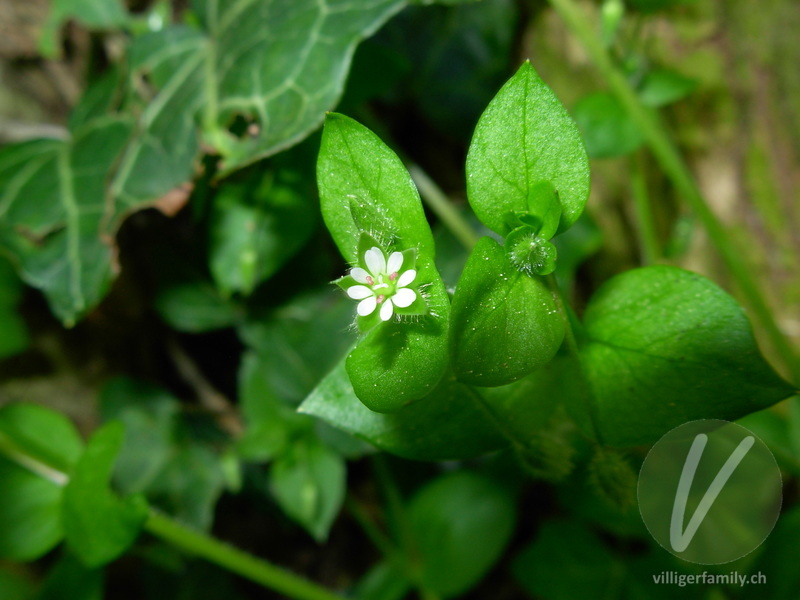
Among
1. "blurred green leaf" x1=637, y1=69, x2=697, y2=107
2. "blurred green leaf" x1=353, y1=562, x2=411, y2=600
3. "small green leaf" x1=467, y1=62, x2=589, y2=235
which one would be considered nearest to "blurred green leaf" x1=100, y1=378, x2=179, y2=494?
"blurred green leaf" x1=353, y1=562, x2=411, y2=600

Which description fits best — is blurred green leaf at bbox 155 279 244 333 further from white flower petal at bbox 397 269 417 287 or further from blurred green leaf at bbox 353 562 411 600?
white flower petal at bbox 397 269 417 287

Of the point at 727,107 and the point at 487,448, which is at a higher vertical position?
the point at 727,107

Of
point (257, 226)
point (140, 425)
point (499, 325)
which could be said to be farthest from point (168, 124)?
point (499, 325)

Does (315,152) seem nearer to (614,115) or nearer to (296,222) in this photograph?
(296,222)

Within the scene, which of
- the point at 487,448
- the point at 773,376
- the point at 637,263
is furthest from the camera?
the point at 637,263

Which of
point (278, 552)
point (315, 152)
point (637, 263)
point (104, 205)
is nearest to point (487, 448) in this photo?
point (315, 152)

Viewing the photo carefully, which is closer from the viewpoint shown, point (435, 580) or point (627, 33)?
point (435, 580)
